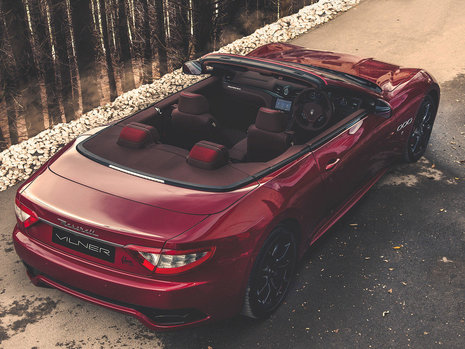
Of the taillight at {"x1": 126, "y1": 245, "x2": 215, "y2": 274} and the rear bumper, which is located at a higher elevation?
the taillight at {"x1": 126, "y1": 245, "x2": 215, "y2": 274}

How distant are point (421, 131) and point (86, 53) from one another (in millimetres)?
4362

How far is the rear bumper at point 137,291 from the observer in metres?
3.42

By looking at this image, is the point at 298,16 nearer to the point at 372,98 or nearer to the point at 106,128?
the point at 372,98

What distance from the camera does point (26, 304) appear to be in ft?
Answer: 14.6

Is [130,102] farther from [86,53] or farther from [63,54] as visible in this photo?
[63,54]

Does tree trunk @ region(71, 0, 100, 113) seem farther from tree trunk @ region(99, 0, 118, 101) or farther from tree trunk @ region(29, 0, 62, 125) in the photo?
tree trunk @ region(29, 0, 62, 125)

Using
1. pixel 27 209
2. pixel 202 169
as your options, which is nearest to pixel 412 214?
pixel 202 169

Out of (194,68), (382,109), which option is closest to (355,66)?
(382,109)

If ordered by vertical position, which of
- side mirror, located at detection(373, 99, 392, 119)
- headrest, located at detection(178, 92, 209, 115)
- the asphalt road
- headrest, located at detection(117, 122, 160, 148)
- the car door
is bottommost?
the asphalt road

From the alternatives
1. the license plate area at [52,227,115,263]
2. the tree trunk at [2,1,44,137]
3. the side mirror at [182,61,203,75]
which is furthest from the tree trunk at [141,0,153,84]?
the license plate area at [52,227,115,263]

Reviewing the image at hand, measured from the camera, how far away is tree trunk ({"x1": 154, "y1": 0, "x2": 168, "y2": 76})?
27.5 feet

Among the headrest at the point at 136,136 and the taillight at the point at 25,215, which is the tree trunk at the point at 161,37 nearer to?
the headrest at the point at 136,136

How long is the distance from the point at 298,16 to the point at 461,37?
115 inches

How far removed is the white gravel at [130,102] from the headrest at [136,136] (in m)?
2.58
